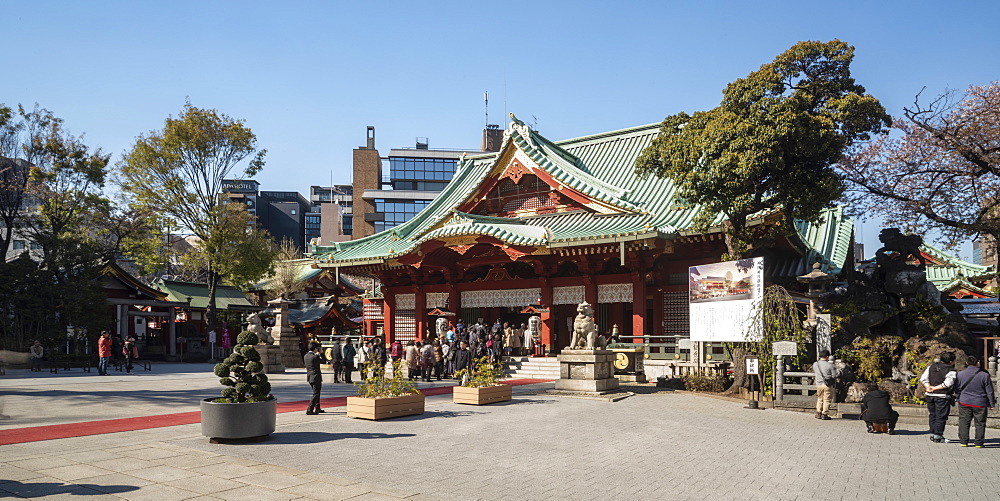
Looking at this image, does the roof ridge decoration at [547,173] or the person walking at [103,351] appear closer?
the person walking at [103,351]

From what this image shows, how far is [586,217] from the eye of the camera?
2755cm

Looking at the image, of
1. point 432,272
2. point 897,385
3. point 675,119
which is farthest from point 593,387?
point 432,272

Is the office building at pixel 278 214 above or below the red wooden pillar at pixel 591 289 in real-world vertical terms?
above

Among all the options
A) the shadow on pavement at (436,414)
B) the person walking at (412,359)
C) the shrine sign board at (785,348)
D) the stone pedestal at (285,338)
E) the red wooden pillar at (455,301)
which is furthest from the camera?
the red wooden pillar at (455,301)

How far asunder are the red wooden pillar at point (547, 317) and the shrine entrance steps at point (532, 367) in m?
1.48

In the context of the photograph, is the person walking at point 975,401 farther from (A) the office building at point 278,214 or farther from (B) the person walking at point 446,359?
(A) the office building at point 278,214

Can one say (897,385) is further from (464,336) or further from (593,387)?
(464,336)

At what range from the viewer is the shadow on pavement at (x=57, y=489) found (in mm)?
7387

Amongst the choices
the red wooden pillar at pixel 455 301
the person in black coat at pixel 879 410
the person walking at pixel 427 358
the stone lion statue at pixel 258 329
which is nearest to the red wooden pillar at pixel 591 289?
the red wooden pillar at pixel 455 301

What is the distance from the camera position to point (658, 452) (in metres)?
10.4

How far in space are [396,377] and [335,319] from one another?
2808 cm

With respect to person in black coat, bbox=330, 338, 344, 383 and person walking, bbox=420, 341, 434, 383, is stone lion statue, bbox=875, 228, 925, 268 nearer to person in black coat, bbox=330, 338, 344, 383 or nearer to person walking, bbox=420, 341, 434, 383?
person walking, bbox=420, 341, 434, 383

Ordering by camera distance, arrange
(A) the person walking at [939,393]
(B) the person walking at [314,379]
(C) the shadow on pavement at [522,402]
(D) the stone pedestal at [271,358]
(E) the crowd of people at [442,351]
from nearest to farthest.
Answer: (A) the person walking at [939,393] < (B) the person walking at [314,379] < (C) the shadow on pavement at [522,402] < (E) the crowd of people at [442,351] < (D) the stone pedestal at [271,358]

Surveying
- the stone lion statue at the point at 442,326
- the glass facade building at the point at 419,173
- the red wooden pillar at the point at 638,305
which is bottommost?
the stone lion statue at the point at 442,326
